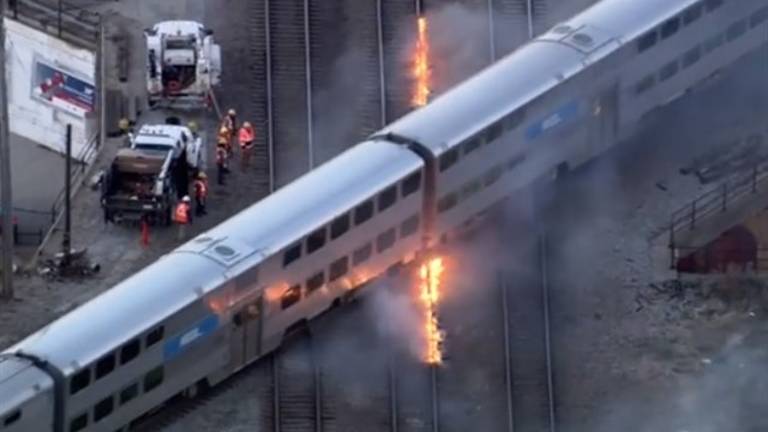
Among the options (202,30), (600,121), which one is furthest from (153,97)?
(600,121)

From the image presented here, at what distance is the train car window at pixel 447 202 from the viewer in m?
62.7

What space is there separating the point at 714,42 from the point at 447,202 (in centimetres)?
880

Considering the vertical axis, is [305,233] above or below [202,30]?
below

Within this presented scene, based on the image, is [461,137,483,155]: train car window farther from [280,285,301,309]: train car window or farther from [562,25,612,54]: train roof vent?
[280,285,301,309]: train car window

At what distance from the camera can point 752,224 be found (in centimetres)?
6625

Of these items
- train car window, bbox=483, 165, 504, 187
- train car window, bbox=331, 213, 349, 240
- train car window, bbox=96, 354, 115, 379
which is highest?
train car window, bbox=483, 165, 504, 187

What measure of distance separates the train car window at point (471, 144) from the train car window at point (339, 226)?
3.42 m

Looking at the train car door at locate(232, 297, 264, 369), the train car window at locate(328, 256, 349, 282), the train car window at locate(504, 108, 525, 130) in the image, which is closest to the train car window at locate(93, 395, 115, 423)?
the train car door at locate(232, 297, 264, 369)

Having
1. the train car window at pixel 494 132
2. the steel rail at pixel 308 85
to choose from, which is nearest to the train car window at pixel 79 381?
the train car window at pixel 494 132

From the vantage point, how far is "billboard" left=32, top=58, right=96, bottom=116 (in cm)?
7469

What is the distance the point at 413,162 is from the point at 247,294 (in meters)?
5.01

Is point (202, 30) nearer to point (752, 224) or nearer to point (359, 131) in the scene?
point (359, 131)

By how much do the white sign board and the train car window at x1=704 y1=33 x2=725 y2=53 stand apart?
14657 mm

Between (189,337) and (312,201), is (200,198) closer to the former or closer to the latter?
(312,201)
